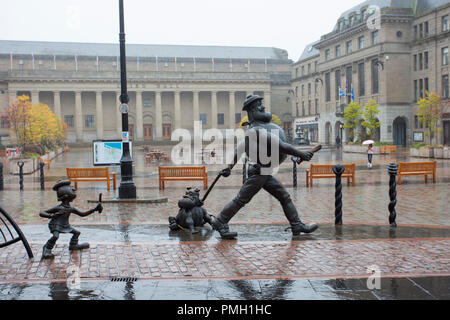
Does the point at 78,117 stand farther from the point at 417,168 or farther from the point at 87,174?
the point at 417,168

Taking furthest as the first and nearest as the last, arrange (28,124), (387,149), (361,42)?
(361,42), (387,149), (28,124)

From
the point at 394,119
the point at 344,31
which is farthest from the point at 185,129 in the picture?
the point at 394,119

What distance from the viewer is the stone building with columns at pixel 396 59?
4866 cm

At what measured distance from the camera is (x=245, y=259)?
7.02 m

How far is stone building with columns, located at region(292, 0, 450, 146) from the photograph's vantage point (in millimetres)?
48656

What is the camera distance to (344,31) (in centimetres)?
6084

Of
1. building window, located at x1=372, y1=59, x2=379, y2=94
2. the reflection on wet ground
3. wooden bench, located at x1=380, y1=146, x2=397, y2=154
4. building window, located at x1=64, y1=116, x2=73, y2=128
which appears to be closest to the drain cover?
the reflection on wet ground

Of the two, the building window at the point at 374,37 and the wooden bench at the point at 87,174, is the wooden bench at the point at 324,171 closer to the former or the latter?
the wooden bench at the point at 87,174

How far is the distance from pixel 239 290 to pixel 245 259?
1.39m

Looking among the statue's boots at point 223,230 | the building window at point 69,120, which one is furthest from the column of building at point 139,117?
the statue's boots at point 223,230

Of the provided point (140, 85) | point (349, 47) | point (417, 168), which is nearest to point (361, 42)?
point (349, 47)

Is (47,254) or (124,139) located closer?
(47,254)

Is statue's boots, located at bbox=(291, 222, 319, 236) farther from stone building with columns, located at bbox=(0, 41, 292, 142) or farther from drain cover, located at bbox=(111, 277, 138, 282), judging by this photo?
stone building with columns, located at bbox=(0, 41, 292, 142)

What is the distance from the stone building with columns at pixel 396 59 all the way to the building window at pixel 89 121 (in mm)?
44683
